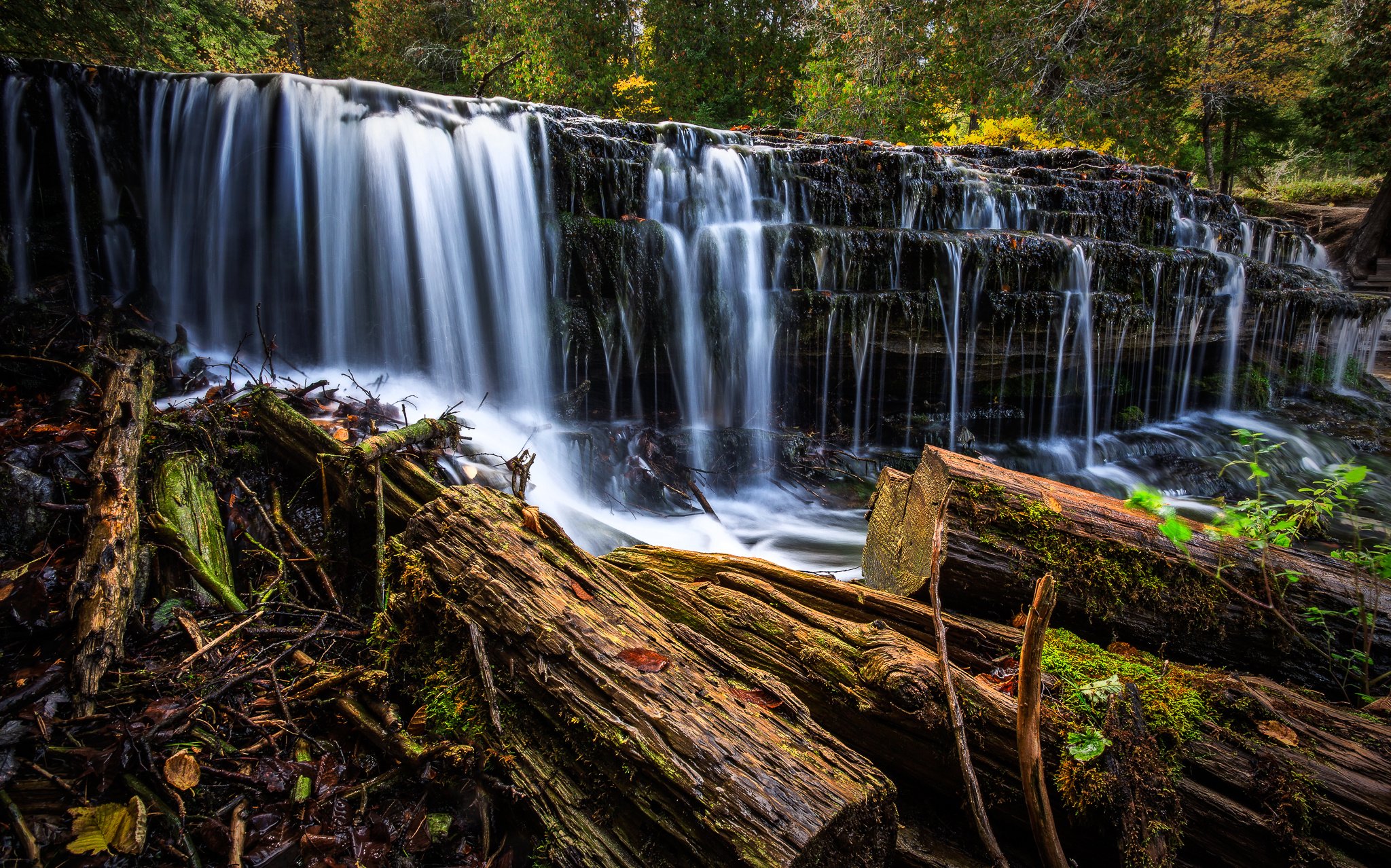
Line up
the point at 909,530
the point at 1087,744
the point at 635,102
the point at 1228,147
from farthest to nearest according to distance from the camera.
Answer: the point at 1228,147 → the point at 635,102 → the point at 909,530 → the point at 1087,744

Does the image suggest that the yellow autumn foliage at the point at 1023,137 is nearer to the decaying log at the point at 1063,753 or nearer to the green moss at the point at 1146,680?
the green moss at the point at 1146,680

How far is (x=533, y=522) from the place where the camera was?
2309 millimetres

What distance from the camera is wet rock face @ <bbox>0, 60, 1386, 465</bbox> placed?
19.8 ft

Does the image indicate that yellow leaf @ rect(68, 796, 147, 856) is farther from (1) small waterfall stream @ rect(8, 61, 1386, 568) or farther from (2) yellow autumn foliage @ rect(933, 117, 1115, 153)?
(2) yellow autumn foliage @ rect(933, 117, 1115, 153)

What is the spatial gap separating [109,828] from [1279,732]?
11.5 feet

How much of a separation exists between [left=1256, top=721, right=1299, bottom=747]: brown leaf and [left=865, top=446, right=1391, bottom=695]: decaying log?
455 millimetres

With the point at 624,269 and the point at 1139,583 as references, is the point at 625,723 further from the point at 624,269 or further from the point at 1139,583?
the point at 624,269

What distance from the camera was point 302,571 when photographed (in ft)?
9.29

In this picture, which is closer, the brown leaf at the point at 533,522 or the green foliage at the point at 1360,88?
the brown leaf at the point at 533,522

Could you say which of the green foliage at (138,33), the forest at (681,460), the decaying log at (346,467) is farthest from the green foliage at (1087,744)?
the green foliage at (138,33)

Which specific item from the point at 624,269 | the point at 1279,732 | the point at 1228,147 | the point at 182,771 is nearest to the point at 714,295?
the point at 624,269

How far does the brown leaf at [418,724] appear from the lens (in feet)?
6.38

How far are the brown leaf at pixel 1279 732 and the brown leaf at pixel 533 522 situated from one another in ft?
8.47

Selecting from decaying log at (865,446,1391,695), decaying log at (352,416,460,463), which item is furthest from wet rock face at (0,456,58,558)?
decaying log at (865,446,1391,695)
